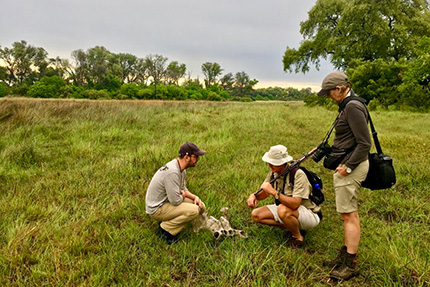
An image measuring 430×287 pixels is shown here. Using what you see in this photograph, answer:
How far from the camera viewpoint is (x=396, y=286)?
220cm

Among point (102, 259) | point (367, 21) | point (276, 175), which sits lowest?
point (102, 259)

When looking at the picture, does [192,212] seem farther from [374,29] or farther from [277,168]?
[374,29]

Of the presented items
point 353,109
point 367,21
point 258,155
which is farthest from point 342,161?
point 367,21

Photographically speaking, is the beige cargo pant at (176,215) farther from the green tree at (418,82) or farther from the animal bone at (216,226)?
the green tree at (418,82)

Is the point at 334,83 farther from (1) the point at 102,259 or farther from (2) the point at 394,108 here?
(2) the point at 394,108

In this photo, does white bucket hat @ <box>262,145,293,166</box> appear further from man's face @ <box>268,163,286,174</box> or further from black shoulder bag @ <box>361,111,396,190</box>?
black shoulder bag @ <box>361,111,396,190</box>

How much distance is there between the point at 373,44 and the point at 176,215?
2734 centimetres

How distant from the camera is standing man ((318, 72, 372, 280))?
87.8 inches

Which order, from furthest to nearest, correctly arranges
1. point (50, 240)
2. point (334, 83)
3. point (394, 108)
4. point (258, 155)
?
point (394, 108)
point (258, 155)
point (50, 240)
point (334, 83)

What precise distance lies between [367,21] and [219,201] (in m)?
26.5

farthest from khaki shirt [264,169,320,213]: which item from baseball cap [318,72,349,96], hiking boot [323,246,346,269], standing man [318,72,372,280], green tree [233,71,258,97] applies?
green tree [233,71,258,97]

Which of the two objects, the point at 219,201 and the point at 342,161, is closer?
the point at 342,161

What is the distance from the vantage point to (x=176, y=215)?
2.94 meters

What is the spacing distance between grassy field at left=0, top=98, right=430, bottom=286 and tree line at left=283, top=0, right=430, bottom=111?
1412cm
